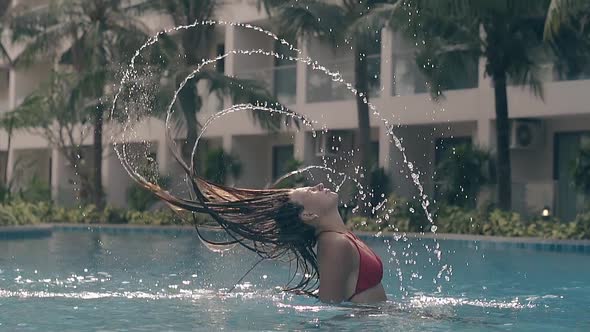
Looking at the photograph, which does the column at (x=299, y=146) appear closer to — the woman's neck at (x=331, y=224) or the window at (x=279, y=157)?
the window at (x=279, y=157)

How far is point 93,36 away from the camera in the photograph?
87.5 feet

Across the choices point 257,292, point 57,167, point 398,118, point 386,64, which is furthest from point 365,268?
point 57,167

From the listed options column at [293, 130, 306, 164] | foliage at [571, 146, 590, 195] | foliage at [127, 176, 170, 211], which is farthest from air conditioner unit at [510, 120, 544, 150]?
foliage at [127, 176, 170, 211]

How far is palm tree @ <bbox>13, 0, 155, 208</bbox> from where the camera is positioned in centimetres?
2656

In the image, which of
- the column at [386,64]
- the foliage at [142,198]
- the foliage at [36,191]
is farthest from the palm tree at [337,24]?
the foliage at [36,191]

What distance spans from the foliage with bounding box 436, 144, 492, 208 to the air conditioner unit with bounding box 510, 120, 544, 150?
1033 mm

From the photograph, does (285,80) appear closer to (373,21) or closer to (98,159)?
(98,159)

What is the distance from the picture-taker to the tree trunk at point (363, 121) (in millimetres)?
23828

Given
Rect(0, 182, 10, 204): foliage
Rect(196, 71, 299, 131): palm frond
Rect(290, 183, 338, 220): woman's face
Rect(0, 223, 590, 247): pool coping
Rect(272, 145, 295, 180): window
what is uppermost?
Rect(196, 71, 299, 131): palm frond

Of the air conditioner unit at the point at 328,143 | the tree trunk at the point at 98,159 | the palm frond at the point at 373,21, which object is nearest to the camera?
the palm frond at the point at 373,21

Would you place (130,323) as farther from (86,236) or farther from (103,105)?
(103,105)

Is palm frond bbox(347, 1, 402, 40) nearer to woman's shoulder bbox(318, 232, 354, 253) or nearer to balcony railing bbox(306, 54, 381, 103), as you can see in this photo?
balcony railing bbox(306, 54, 381, 103)

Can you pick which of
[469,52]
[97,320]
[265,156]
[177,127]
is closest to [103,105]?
[177,127]

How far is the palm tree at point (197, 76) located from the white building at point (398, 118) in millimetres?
1498
